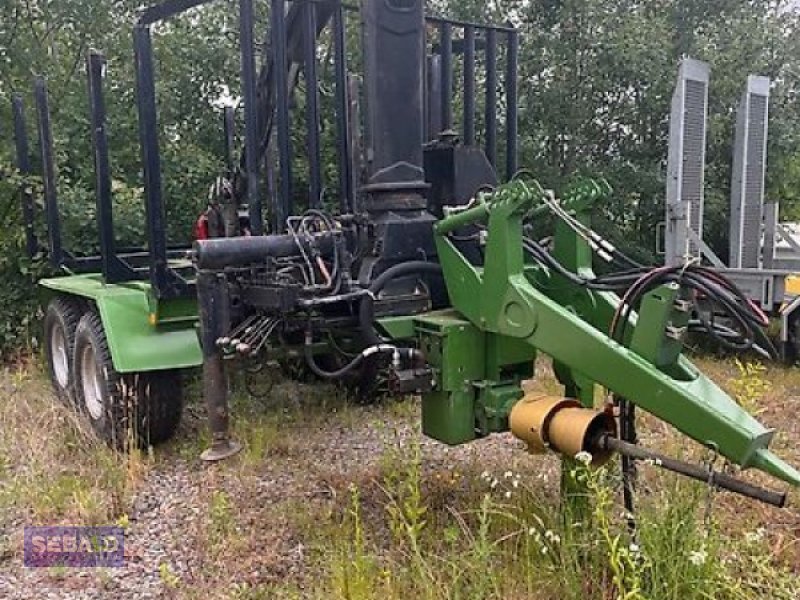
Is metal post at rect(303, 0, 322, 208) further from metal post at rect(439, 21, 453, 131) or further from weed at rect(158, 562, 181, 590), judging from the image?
weed at rect(158, 562, 181, 590)

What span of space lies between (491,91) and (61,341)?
129 inches

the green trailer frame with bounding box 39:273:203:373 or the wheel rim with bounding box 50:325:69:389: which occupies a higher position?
the green trailer frame with bounding box 39:273:203:373

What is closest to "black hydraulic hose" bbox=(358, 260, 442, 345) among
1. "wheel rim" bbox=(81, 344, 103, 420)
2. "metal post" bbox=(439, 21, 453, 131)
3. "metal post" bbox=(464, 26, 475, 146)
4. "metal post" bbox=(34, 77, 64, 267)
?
"metal post" bbox=(464, 26, 475, 146)

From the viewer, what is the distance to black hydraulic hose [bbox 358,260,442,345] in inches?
138

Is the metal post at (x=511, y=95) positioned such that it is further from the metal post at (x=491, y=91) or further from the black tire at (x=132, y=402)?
the black tire at (x=132, y=402)

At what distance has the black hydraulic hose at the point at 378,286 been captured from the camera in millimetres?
3506

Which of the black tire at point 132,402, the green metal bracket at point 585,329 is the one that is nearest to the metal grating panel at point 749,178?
the green metal bracket at point 585,329

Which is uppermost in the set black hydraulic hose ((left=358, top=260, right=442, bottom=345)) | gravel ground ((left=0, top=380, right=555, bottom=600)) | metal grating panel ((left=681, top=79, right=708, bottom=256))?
metal grating panel ((left=681, top=79, right=708, bottom=256))

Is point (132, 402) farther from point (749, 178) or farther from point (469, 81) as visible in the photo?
point (749, 178)

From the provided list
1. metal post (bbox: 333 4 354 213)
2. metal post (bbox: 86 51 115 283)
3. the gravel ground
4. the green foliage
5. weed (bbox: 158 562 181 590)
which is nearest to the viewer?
the green foliage

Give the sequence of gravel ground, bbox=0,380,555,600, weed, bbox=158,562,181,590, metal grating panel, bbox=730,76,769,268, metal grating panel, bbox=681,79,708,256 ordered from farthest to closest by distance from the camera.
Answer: metal grating panel, bbox=730,76,769,268
metal grating panel, bbox=681,79,708,256
gravel ground, bbox=0,380,555,600
weed, bbox=158,562,181,590

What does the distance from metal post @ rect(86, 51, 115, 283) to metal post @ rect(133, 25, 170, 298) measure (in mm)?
570

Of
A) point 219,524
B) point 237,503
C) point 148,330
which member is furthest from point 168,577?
point 148,330

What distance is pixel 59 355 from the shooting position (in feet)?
19.6
